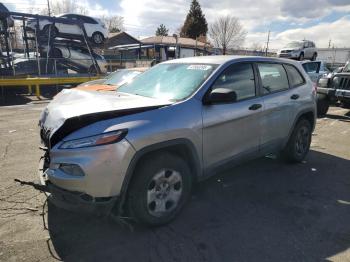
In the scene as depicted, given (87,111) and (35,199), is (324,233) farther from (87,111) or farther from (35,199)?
(35,199)

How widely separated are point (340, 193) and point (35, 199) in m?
3.96

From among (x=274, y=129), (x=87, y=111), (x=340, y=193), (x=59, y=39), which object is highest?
(x=59, y=39)

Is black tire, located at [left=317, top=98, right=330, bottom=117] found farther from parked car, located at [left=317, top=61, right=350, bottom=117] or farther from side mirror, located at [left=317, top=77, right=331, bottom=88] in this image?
side mirror, located at [left=317, top=77, right=331, bottom=88]

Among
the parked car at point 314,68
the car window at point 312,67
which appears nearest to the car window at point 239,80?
the parked car at point 314,68

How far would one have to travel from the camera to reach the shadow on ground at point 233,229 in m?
3.05

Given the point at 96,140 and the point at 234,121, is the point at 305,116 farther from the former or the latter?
the point at 96,140

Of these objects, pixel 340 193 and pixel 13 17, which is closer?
pixel 340 193

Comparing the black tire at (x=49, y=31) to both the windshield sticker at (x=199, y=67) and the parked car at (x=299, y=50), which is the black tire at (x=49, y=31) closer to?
the windshield sticker at (x=199, y=67)

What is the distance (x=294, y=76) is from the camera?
5332 mm

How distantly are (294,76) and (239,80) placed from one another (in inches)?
62.9

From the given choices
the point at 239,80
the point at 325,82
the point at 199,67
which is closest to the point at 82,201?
the point at 199,67

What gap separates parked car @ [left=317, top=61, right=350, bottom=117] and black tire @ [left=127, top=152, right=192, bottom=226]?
7791mm

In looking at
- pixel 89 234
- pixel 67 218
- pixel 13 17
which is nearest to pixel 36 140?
pixel 67 218

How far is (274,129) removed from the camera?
470 centimetres
